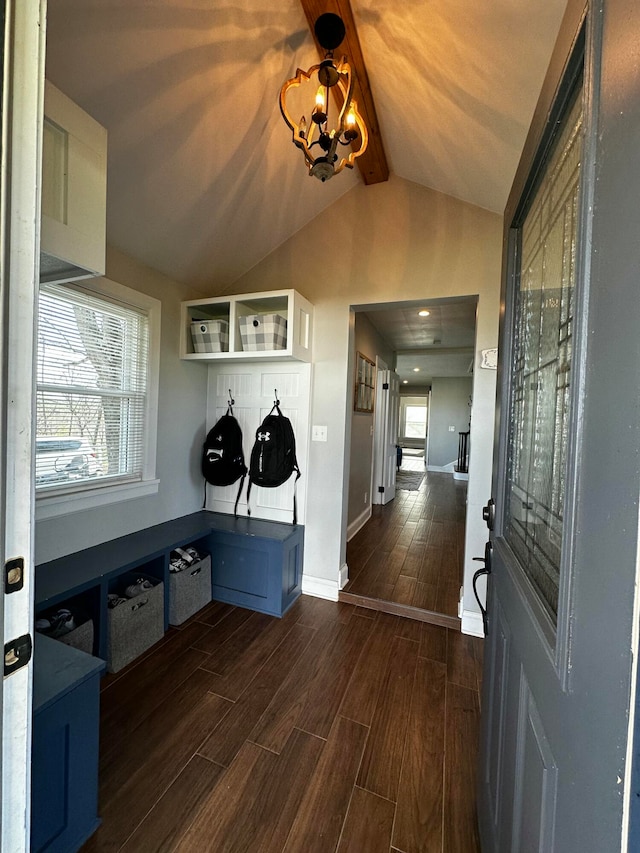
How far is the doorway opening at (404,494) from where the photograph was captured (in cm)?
259

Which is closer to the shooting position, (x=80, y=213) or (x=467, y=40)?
(x=80, y=213)

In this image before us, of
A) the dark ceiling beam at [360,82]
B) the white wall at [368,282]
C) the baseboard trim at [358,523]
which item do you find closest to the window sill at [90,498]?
the white wall at [368,282]

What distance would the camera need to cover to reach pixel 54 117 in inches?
37.1

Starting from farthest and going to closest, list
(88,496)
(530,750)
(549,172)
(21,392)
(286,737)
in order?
(88,496) → (286,737) → (549,172) → (530,750) → (21,392)

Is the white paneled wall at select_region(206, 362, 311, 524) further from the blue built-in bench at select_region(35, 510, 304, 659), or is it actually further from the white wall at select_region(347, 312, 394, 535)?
the white wall at select_region(347, 312, 394, 535)

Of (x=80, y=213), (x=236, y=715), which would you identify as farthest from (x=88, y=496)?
(x=80, y=213)

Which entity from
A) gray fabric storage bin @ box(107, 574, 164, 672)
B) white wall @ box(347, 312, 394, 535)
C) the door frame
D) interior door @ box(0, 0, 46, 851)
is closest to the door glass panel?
interior door @ box(0, 0, 46, 851)

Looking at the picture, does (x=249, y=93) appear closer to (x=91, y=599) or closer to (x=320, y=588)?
(x=91, y=599)

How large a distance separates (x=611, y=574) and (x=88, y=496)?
92.4 inches

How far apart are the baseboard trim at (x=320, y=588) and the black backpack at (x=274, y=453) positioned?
1.53ft

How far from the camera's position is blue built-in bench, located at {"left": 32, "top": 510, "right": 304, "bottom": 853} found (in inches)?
39.5

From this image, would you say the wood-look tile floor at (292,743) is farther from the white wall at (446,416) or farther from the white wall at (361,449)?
the white wall at (446,416)

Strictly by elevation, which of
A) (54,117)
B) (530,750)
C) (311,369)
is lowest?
(530,750)

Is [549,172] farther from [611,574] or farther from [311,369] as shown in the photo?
[311,369]
